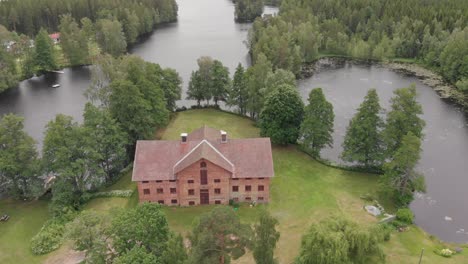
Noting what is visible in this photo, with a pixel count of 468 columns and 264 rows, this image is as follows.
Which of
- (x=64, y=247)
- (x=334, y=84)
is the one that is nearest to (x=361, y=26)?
(x=334, y=84)

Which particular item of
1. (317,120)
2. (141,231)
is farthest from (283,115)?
(141,231)

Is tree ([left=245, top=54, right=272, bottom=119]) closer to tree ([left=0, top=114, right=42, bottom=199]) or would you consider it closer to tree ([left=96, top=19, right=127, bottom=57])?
tree ([left=0, top=114, right=42, bottom=199])

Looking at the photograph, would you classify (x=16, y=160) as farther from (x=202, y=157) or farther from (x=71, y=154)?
(x=202, y=157)

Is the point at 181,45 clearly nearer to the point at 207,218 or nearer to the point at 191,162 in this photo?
the point at 191,162

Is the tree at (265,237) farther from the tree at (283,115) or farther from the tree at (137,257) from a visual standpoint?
the tree at (283,115)

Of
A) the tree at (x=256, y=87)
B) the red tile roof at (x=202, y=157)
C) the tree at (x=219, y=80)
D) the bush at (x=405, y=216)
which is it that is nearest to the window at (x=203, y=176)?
the red tile roof at (x=202, y=157)

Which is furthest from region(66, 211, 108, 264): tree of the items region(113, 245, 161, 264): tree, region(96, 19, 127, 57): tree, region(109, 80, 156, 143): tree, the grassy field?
region(96, 19, 127, 57): tree
